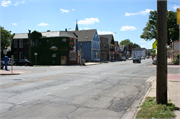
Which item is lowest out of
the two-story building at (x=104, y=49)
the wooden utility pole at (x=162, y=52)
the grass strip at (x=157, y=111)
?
the grass strip at (x=157, y=111)

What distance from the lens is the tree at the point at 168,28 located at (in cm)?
3693

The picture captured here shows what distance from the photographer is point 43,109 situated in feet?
21.2

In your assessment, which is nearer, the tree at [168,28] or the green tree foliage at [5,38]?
the tree at [168,28]

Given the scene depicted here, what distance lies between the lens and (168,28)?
37844 mm

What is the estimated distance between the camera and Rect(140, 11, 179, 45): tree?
36928 mm

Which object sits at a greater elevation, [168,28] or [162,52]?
[168,28]

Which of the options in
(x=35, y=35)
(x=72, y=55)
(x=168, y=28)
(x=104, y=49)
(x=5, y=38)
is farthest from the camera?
(x=104, y=49)

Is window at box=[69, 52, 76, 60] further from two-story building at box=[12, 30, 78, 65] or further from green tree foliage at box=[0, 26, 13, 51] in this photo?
green tree foliage at box=[0, 26, 13, 51]

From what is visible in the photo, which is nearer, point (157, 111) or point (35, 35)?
point (157, 111)

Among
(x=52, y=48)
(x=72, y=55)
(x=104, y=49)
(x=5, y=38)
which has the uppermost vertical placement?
(x=5, y=38)

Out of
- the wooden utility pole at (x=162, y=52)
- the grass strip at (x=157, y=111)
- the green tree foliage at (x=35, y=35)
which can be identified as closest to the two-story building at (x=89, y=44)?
the green tree foliage at (x=35, y=35)

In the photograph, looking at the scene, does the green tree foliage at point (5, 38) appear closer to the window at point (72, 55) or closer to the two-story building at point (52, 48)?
the two-story building at point (52, 48)

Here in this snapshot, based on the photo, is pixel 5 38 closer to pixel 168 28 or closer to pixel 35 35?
pixel 35 35

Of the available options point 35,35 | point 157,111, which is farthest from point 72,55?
point 157,111
